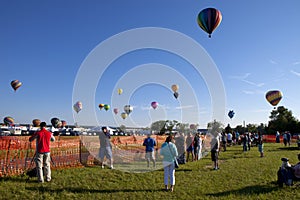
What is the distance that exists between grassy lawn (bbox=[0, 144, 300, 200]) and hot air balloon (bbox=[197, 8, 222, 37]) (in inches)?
430

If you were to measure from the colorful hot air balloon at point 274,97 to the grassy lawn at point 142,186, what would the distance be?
26524mm

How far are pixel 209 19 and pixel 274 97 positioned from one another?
22.0 m

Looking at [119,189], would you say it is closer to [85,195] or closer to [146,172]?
[85,195]

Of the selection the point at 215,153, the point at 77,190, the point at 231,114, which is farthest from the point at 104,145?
the point at 231,114

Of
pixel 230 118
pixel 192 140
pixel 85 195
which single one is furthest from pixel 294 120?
pixel 85 195

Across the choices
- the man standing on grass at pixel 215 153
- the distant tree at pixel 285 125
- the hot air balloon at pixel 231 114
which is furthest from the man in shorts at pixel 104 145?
the distant tree at pixel 285 125

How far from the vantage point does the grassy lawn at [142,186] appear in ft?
22.4

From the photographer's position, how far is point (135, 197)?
6758mm

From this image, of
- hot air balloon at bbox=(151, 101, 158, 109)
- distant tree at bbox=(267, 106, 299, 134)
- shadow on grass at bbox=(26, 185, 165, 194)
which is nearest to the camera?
shadow on grass at bbox=(26, 185, 165, 194)

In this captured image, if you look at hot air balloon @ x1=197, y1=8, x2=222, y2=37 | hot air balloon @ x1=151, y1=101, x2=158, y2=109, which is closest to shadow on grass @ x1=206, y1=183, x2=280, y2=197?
hot air balloon @ x1=197, y1=8, x2=222, y2=37

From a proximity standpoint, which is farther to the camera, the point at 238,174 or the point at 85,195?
the point at 238,174

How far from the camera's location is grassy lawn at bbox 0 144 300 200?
22.4 feet

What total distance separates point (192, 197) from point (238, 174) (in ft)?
12.9

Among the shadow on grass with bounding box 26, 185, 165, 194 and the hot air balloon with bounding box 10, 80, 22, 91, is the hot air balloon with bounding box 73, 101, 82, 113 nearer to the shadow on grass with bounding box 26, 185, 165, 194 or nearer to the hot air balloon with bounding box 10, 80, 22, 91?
the hot air balloon with bounding box 10, 80, 22, 91
